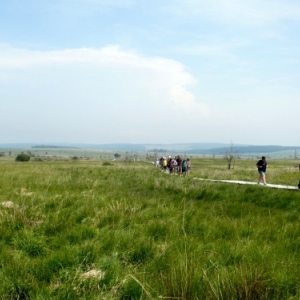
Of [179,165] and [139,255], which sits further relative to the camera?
[179,165]

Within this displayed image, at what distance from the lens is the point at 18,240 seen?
5672mm

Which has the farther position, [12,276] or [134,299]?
[12,276]

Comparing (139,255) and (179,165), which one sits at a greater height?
(139,255)

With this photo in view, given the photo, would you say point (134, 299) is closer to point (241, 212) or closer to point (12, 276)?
point (12, 276)

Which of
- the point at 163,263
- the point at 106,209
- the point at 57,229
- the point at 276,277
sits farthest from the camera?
the point at 106,209

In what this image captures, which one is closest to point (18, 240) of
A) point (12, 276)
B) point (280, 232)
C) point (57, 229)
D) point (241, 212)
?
point (57, 229)

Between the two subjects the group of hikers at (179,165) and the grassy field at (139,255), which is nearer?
the grassy field at (139,255)

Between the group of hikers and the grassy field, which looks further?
the group of hikers

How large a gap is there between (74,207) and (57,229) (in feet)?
6.51

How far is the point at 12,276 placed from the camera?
4.12 meters

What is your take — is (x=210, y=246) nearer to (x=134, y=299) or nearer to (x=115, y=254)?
(x=115, y=254)

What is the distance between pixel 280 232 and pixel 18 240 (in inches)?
192

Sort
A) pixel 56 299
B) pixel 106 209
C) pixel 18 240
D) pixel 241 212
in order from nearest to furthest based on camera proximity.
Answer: pixel 56 299 < pixel 18 240 < pixel 106 209 < pixel 241 212

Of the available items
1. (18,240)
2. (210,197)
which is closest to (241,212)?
(210,197)
